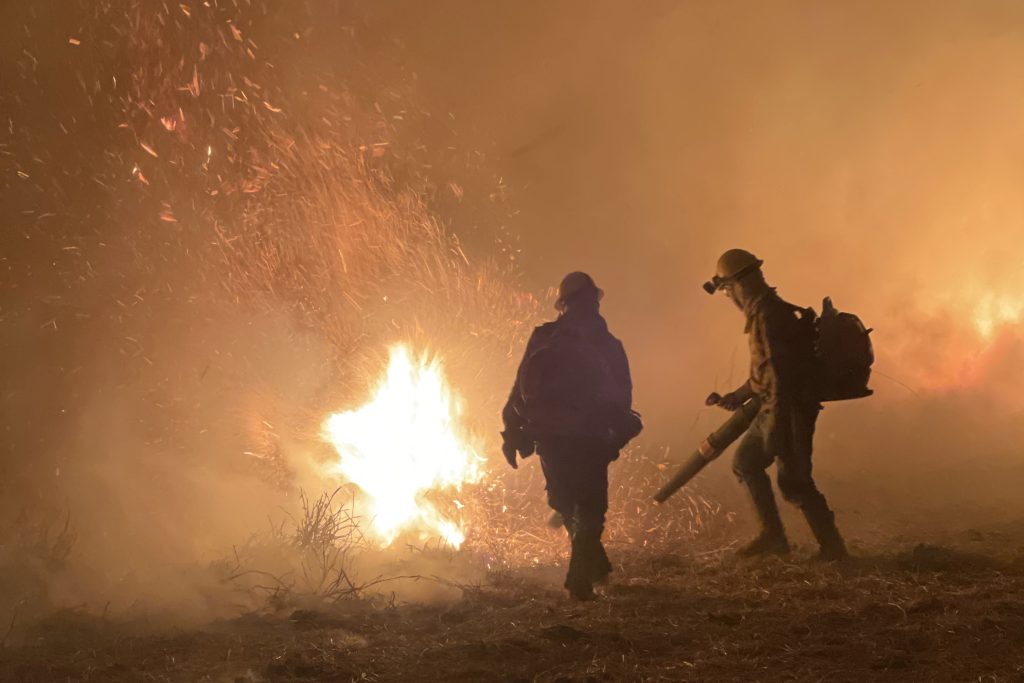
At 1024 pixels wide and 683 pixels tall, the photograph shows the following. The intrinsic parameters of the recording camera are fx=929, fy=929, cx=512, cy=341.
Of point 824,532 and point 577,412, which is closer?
point 577,412

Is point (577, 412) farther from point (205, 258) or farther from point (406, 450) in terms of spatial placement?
point (205, 258)

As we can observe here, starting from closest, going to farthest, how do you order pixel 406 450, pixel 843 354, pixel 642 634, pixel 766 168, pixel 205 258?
1. pixel 642 634
2. pixel 843 354
3. pixel 406 450
4. pixel 205 258
5. pixel 766 168

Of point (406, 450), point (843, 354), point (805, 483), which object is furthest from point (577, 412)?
point (406, 450)

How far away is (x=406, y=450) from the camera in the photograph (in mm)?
7859

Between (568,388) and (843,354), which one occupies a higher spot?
(843,354)

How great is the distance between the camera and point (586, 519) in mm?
6129

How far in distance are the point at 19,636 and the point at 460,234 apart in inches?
306

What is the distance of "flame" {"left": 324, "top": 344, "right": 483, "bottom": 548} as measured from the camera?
7676 millimetres

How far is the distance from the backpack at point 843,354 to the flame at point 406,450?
325 centimetres

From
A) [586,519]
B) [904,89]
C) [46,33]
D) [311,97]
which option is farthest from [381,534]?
[904,89]

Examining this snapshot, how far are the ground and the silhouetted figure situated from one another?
1.69 ft

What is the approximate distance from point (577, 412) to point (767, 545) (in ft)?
5.92

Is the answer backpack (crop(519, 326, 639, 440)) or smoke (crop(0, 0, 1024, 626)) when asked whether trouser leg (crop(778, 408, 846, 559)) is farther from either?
smoke (crop(0, 0, 1024, 626))

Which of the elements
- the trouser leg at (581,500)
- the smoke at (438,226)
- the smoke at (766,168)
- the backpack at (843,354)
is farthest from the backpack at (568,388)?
the smoke at (766,168)
